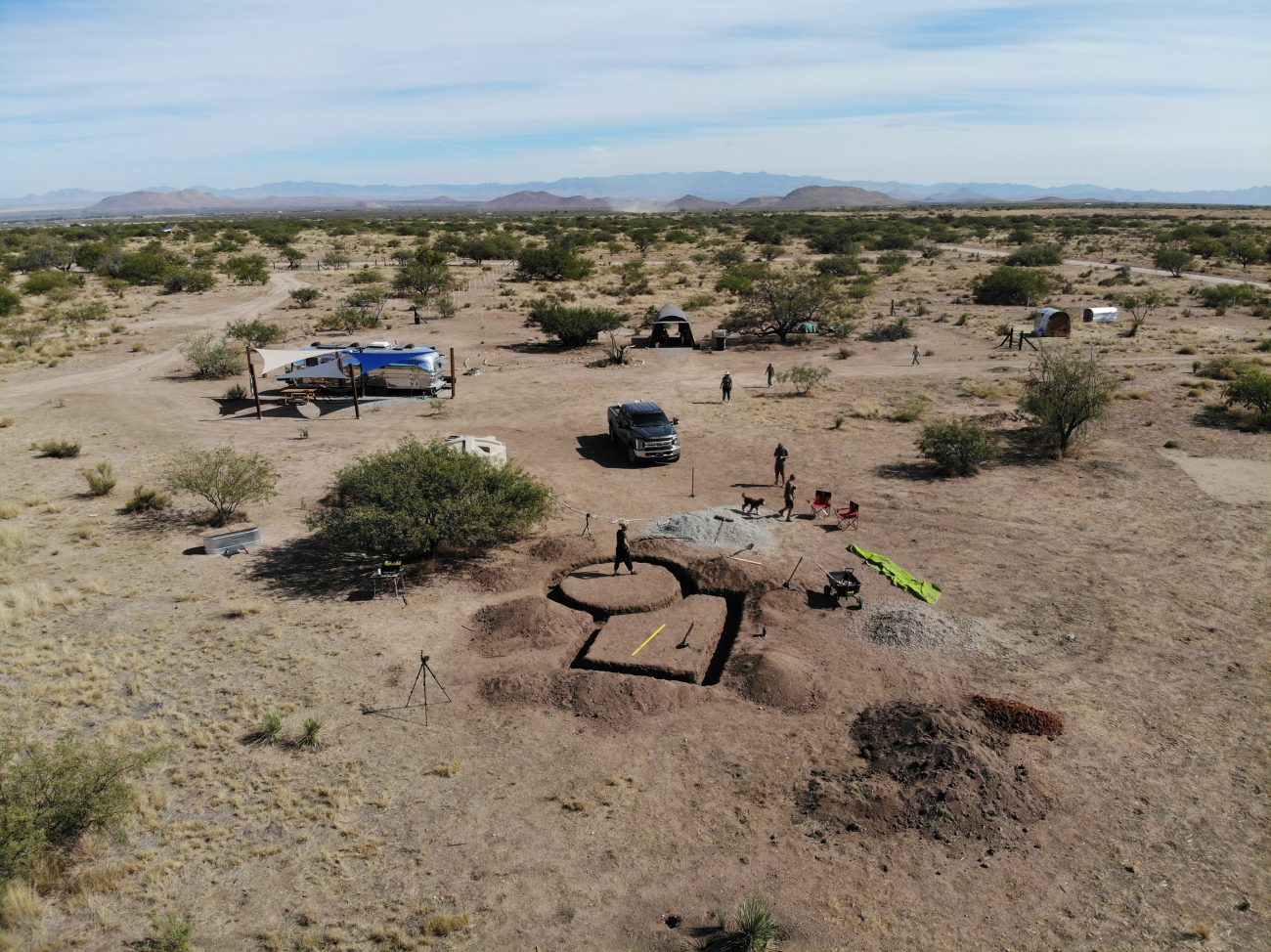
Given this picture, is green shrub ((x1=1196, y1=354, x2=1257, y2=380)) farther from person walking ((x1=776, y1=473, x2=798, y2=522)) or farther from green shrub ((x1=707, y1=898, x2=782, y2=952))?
green shrub ((x1=707, y1=898, x2=782, y2=952))

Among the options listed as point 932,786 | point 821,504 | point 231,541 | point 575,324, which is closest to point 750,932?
point 932,786

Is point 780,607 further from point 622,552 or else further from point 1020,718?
point 1020,718

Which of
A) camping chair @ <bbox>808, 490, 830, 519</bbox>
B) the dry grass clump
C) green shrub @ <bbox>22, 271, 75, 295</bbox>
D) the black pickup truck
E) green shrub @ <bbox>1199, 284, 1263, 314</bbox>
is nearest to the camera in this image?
the dry grass clump

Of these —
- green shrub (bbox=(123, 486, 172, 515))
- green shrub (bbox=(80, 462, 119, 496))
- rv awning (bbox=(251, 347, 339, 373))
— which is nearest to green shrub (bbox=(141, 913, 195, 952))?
green shrub (bbox=(123, 486, 172, 515))

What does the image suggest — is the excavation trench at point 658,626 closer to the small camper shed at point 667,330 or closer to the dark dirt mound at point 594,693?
the dark dirt mound at point 594,693

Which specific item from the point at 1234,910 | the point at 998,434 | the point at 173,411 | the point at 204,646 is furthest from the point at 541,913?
the point at 173,411

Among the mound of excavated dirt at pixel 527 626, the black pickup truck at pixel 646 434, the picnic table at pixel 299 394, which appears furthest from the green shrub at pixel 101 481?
the black pickup truck at pixel 646 434

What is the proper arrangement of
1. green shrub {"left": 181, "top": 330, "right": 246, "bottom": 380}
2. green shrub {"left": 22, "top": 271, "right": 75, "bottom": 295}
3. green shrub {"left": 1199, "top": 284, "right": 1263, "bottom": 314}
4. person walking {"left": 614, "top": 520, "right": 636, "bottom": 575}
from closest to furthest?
person walking {"left": 614, "top": 520, "right": 636, "bottom": 575} < green shrub {"left": 181, "top": 330, "right": 246, "bottom": 380} < green shrub {"left": 1199, "top": 284, "right": 1263, "bottom": 314} < green shrub {"left": 22, "top": 271, "right": 75, "bottom": 295}
